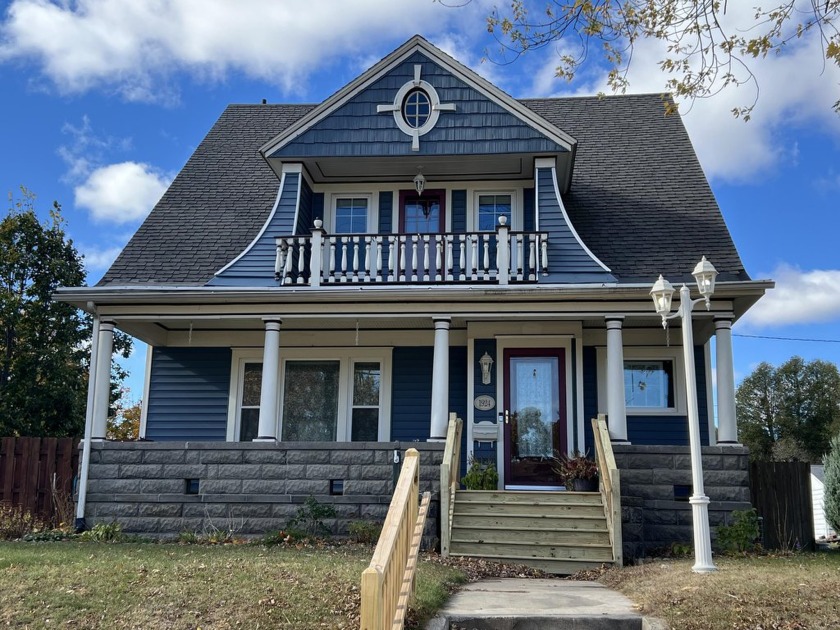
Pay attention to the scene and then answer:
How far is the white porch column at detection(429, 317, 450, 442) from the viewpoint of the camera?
10883mm

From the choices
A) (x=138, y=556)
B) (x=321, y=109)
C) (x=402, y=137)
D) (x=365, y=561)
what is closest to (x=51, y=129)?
(x=321, y=109)

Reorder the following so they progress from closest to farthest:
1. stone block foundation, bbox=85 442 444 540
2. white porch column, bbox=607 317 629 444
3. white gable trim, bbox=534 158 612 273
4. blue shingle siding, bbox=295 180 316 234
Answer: stone block foundation, bbox=85 442 444 540 < white porch column, bbox=607 317 629 444 < white gable trim, bbox=534 158 612 273 < blue shingle siding, bbox=295 180 316 234

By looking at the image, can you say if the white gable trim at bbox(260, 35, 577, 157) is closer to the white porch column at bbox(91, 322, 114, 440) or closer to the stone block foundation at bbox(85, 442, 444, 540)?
the white porch column at bbox(91, 322, 114, 440)

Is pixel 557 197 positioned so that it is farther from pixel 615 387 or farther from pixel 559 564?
pixel 559 564

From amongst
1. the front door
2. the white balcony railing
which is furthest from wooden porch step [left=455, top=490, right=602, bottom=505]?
the white balcony railing

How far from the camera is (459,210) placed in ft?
44.0

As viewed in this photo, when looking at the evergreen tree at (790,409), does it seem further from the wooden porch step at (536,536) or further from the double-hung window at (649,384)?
the wooden porch step at (536,536)

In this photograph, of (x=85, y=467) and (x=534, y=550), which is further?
(x=85, y=467)

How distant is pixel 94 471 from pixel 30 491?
1103 millimetres

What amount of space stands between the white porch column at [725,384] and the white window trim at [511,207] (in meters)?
3.64

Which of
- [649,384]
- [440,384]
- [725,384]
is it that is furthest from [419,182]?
[725,384]

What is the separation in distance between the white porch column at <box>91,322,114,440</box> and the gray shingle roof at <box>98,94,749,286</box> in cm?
90

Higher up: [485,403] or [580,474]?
[485,403]

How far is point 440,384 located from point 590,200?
15.3 feet
